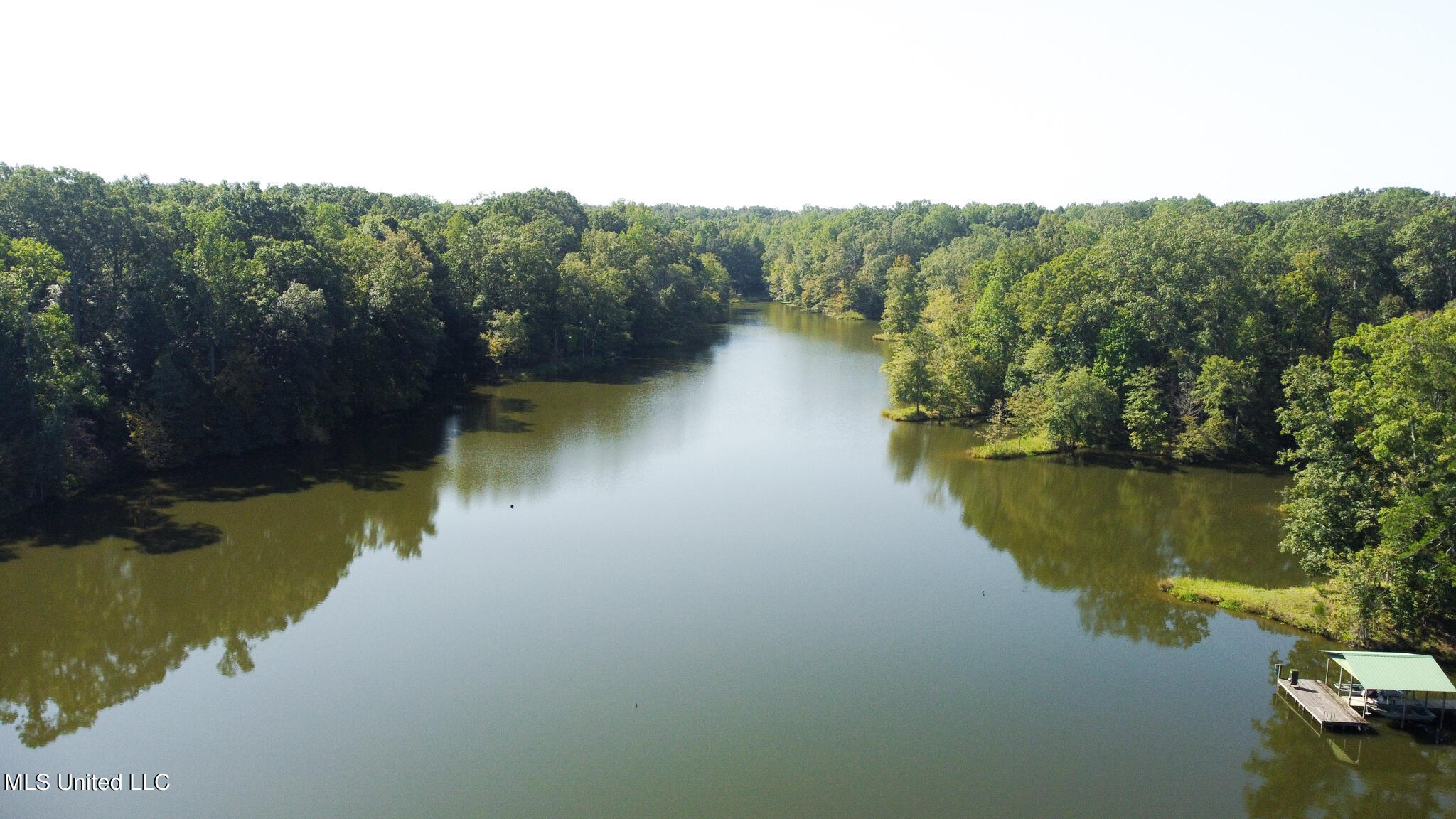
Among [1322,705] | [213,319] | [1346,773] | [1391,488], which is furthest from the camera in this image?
[213,319]

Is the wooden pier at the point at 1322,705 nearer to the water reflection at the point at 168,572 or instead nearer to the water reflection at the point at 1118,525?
the water reflection at the point at 1118,525

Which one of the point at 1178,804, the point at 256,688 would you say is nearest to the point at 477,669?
the point at 256,688

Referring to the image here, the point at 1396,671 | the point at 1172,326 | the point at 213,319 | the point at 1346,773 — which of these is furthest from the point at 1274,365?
the point at 213,319

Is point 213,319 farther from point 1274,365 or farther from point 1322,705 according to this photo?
point 1274,365

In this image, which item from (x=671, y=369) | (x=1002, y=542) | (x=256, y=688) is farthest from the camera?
(x=671, y=369)

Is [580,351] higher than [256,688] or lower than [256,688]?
higher

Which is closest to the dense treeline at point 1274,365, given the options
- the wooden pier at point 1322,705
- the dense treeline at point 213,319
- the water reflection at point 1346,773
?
the wooden pier at point 1322,705

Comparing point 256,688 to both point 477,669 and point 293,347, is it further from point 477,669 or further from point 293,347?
point 293,347

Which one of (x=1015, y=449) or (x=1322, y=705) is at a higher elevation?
(x=1015, y=449)
